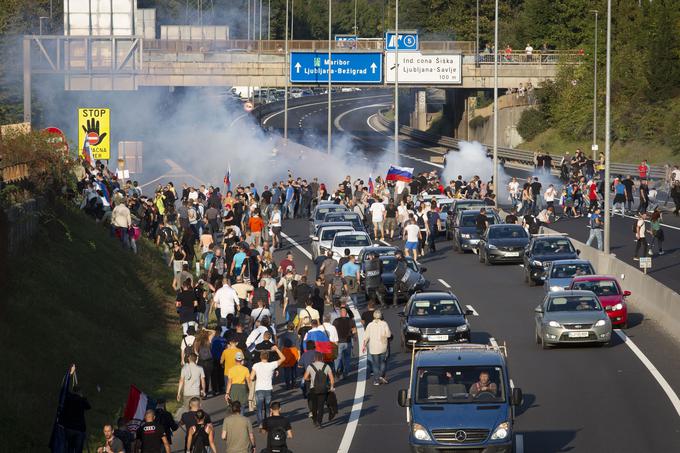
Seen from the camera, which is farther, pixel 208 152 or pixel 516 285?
pixel 208 152

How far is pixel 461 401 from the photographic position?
20.0 meters

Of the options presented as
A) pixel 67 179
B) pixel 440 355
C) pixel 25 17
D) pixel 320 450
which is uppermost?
pixel 25 17

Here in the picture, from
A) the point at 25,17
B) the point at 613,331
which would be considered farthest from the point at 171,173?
the point at 613,331

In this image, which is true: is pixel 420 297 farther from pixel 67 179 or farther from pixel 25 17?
pixel 25 17

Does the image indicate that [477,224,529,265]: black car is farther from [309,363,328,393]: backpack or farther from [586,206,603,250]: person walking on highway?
[309,363,328,393]: backpack

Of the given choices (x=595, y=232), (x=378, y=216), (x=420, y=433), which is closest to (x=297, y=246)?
(x=378, y=216)

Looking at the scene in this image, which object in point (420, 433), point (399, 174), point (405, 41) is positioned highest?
point (405, 41)

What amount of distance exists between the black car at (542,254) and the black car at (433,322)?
30.2 ft

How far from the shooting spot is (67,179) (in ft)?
113

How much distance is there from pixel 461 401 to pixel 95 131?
25324 millimetres

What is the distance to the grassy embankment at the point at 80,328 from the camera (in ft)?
74.0

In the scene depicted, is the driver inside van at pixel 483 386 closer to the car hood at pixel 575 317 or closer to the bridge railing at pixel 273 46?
the car hood at pixel 575 317

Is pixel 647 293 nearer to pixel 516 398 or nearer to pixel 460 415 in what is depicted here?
pixel 516 398

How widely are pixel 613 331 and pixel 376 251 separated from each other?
28.1 ft
